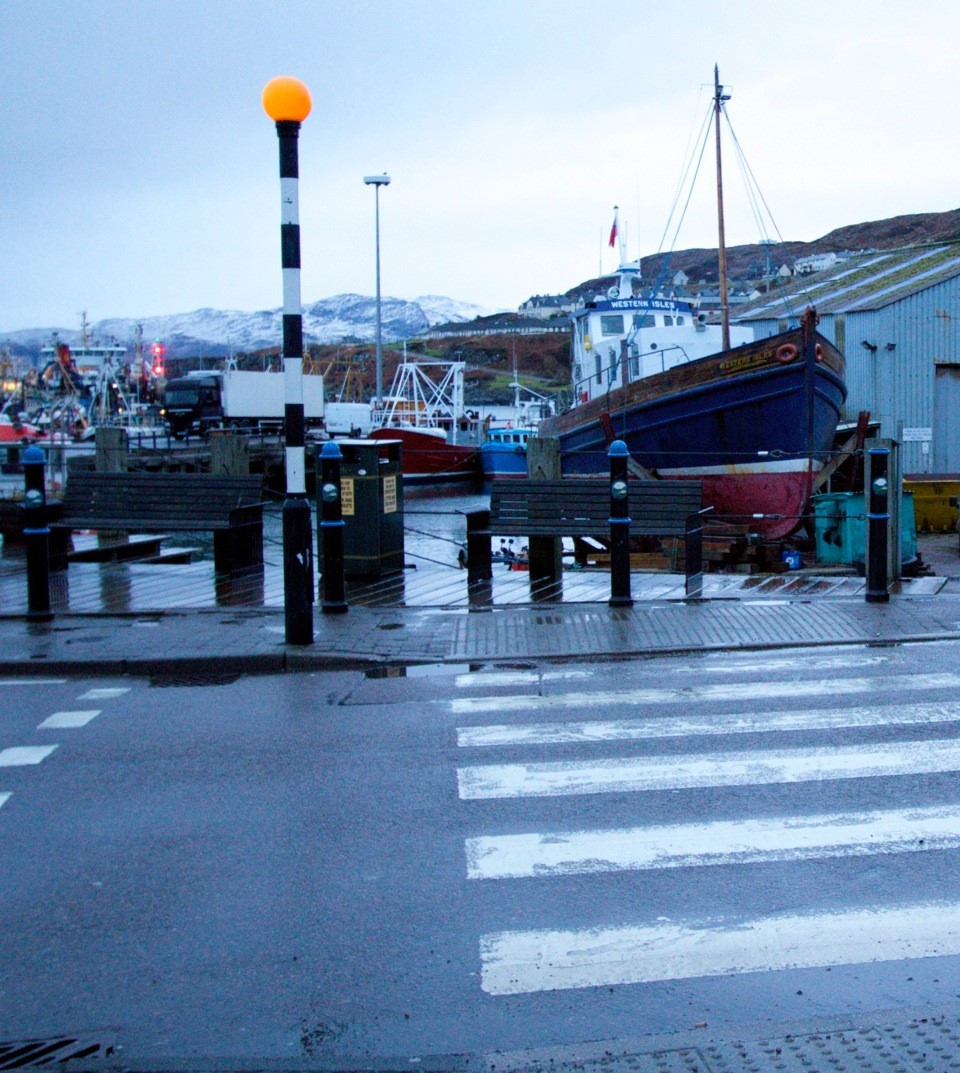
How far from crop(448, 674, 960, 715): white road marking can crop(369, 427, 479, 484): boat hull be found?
45.6 metres

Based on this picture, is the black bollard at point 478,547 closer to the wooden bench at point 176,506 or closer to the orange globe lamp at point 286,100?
the wooden bench at point 176,506

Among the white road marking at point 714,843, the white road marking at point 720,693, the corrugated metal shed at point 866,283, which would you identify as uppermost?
the corrugated metal shed at point 866,283

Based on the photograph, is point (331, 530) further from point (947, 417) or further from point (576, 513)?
point (947, 417)

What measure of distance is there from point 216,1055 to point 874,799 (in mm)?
3567

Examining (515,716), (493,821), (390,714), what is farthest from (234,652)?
(493,821)

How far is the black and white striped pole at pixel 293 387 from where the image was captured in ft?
32.1

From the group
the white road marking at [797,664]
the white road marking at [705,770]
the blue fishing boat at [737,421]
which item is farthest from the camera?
the blue fishing boat at [737,421]

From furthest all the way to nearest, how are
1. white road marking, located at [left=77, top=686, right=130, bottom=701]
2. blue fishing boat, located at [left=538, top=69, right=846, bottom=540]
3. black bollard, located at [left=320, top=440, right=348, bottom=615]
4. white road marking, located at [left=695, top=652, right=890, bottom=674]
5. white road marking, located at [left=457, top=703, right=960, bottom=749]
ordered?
blue fishing boat, located at [left=538, top=69, right=846, bottom=540]
black bollard, located at [left=320, top=440, right=348, bottom=615]
white road marking, located at [left=695, top=652, right=890, bottom=674]
white road marking, located at [left=77, top=686, right=130, bottom=701]
white road marking, located at [left=457, top=703, right=960, bottom=749]

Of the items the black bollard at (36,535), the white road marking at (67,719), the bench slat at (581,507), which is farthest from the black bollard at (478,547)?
the white road marking at (67,719)

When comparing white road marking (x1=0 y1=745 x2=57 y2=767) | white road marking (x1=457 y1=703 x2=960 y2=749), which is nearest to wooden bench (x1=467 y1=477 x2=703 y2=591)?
white road marking (x1=457 y1=703 x2=960 y2=749)

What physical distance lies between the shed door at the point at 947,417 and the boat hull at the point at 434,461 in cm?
2659

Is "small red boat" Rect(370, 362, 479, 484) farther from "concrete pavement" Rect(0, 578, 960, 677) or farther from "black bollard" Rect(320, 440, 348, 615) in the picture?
"concrete pavement" Rect(0, 578, 960, 677)

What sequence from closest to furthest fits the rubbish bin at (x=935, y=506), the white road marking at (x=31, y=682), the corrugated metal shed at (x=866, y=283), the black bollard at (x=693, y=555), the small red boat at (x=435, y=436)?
the white road marking at (x=31, y=682), the black bollard at (x=693, y=555), the rubbish bin at (x=935, y=506), the corrugated metal shed at (x=866, y=283), the small red boat at (x=435, y=436)

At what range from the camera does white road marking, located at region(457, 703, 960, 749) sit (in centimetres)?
717
